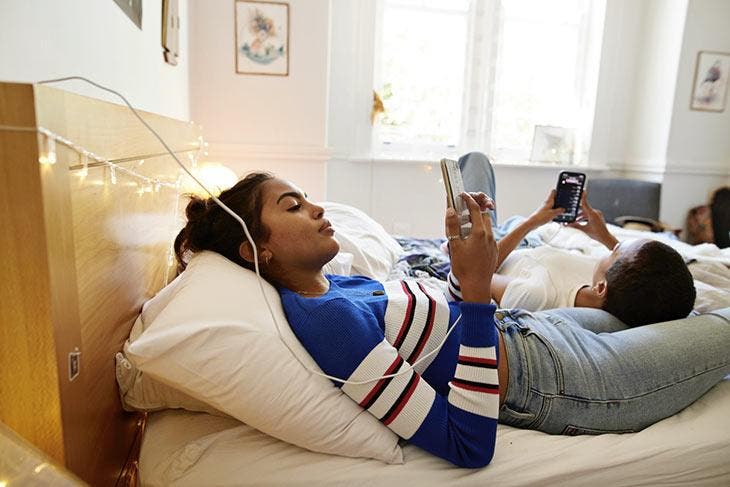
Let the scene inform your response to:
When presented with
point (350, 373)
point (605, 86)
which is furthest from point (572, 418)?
point (605, 86)

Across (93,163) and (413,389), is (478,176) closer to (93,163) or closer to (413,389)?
(413,389)

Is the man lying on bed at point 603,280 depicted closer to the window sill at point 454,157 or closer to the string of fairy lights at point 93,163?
the string of fairy lights at point 93,163

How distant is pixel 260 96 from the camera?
8.67 feet

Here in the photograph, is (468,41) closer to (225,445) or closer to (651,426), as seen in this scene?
(651,426)

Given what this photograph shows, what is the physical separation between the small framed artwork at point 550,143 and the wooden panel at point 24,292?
11.6 ft

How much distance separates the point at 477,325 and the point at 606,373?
325 millimetres

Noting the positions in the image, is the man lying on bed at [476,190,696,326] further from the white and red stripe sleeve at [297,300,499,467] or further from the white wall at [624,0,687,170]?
the white wall at [624,0,687,170]

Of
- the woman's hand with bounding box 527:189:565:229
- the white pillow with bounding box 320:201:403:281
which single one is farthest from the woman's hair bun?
the woman's hand with bounding box 527:189:565:229

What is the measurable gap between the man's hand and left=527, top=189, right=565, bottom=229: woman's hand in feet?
0.28

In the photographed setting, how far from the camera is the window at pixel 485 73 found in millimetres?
3332

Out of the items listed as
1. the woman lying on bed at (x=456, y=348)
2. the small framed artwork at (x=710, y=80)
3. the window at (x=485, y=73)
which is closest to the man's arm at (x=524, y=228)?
the woman lying on bed at (x=456, y=348)

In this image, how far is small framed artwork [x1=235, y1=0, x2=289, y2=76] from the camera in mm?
2580

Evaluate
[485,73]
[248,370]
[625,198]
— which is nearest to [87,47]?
[248,370]

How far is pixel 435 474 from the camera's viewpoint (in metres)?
0.75
